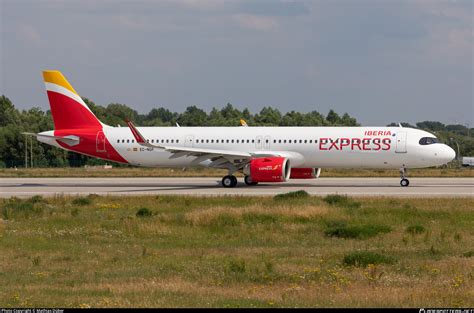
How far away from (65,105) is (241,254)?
3128 centimetres

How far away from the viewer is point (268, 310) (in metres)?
12.4

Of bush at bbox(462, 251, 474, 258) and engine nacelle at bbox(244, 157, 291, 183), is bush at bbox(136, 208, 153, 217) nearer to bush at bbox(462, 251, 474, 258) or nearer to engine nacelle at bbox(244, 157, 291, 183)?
bush at bbox(462, 251, 474, 258)

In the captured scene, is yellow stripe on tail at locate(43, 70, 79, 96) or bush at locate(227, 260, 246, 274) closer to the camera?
bush at locate(227, 260, 246, 274)

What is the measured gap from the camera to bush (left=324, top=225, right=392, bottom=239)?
22.6m

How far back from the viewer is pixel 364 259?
17578 millimetres

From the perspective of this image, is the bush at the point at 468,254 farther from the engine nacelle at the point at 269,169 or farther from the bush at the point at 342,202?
the engine nacelle at the point at 269,169

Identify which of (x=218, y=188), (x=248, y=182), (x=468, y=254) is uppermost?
(x=468, y=254)

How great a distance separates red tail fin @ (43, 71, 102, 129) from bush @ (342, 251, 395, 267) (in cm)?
3310

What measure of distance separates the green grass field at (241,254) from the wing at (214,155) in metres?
11.2

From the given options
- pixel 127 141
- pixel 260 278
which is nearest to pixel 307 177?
pixel 127 141

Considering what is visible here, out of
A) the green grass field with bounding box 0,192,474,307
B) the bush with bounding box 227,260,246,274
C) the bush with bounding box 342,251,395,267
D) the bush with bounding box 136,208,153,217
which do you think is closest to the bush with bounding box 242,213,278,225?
the green grass field with bounding box 0,192,474,307

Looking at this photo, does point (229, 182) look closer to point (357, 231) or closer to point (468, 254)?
point (357, 231)

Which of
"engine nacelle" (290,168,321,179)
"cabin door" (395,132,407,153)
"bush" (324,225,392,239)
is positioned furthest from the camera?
"engine nacelle" (290,168,321,179)

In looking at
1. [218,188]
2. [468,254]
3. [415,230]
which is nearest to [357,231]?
[415,230]
